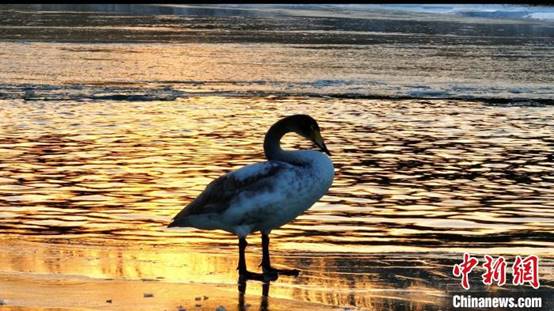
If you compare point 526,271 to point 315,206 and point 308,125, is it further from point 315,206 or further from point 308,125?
point 315,206

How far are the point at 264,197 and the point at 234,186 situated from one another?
0.35 metres

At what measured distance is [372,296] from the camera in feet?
24.8

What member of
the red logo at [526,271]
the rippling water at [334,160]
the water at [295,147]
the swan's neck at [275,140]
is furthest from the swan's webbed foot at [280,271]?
the red logo at [526,271]

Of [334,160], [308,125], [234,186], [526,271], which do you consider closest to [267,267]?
[234,186]

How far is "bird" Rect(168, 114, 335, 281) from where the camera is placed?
26.2 ft

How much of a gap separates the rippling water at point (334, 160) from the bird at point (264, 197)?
1.42m

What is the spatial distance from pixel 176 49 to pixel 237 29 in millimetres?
10914

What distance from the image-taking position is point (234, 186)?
8.22m

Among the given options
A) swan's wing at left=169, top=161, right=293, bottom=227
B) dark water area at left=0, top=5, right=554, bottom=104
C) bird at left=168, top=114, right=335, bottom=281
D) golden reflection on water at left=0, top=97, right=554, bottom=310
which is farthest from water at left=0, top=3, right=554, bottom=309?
swan's wing at left=169, top=161, right=293, bottom=227

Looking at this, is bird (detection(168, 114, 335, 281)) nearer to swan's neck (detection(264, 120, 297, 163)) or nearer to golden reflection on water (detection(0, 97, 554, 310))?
swan's neck (detection(264, 120, 297, 163))

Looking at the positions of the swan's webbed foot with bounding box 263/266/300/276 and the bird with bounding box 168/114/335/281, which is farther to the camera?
the swan's webbed foot with bounding box 263/266/300/276

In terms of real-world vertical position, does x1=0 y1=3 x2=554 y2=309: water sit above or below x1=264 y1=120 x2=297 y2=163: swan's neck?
below

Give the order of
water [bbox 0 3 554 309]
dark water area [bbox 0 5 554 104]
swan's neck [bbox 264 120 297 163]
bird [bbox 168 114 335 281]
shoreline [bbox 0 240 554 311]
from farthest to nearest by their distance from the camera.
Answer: dark water area [bbox 0 5 554 104]
water [bbox 0 3 554 309]
swan's neck [bbox 264 120 297 163]
bird [bbox 168 114 335 281]
shoreline [bbox 0 240 554 311]

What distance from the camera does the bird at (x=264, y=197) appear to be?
26.2 feet
